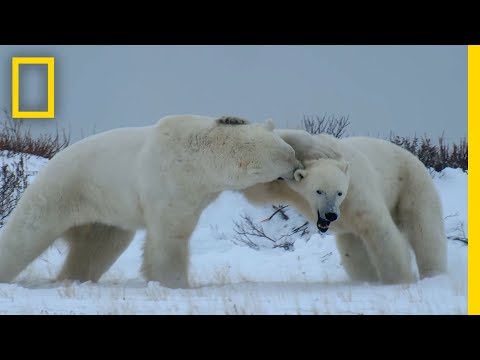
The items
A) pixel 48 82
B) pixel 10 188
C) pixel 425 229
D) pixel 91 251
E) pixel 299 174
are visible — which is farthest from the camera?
pixel 10 188

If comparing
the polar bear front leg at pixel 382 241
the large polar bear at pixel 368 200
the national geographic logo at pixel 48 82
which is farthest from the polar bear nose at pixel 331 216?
the national geographic logo at pixel 48 82

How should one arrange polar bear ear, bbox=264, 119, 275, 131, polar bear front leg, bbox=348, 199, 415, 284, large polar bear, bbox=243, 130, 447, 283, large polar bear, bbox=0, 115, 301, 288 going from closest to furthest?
large polar bear, bbox=243, 130, 447, 283
large polar bear, bbox=0, 115, 301, 288
polar bear front leg, bbox=348, 199, 415, 284
polar bear ear, bbox=264, 119, 275, 131

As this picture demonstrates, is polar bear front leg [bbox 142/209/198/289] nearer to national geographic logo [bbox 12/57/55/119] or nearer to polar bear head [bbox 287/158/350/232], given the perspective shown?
polar bear head [bbox 287/158/350/232]

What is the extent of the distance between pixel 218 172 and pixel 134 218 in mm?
858

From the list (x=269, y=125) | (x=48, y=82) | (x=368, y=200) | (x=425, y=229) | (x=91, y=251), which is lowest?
(x=91, y=251)

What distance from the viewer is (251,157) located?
236 inches

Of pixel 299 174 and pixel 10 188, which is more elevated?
pixel 299 174

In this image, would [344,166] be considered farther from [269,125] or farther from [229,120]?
[229,120]

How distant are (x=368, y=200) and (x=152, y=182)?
1830mm

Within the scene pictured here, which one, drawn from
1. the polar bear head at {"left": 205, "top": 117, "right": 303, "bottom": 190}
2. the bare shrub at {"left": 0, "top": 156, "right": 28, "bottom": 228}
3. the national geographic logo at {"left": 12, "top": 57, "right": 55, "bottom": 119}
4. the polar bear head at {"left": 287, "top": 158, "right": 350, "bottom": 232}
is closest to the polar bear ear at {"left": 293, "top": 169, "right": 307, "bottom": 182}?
the polar bear head at {"left": 287, "top": 158, "right": 350, "bottom": 232}

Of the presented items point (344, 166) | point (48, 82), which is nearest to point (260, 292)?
point (344, 166)

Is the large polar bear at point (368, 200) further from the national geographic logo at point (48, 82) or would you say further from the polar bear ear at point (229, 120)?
the national geographic logo at point (48, 82)

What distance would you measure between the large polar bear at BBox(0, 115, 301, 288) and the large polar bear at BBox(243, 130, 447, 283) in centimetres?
26

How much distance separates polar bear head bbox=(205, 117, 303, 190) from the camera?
5977 millimetres
